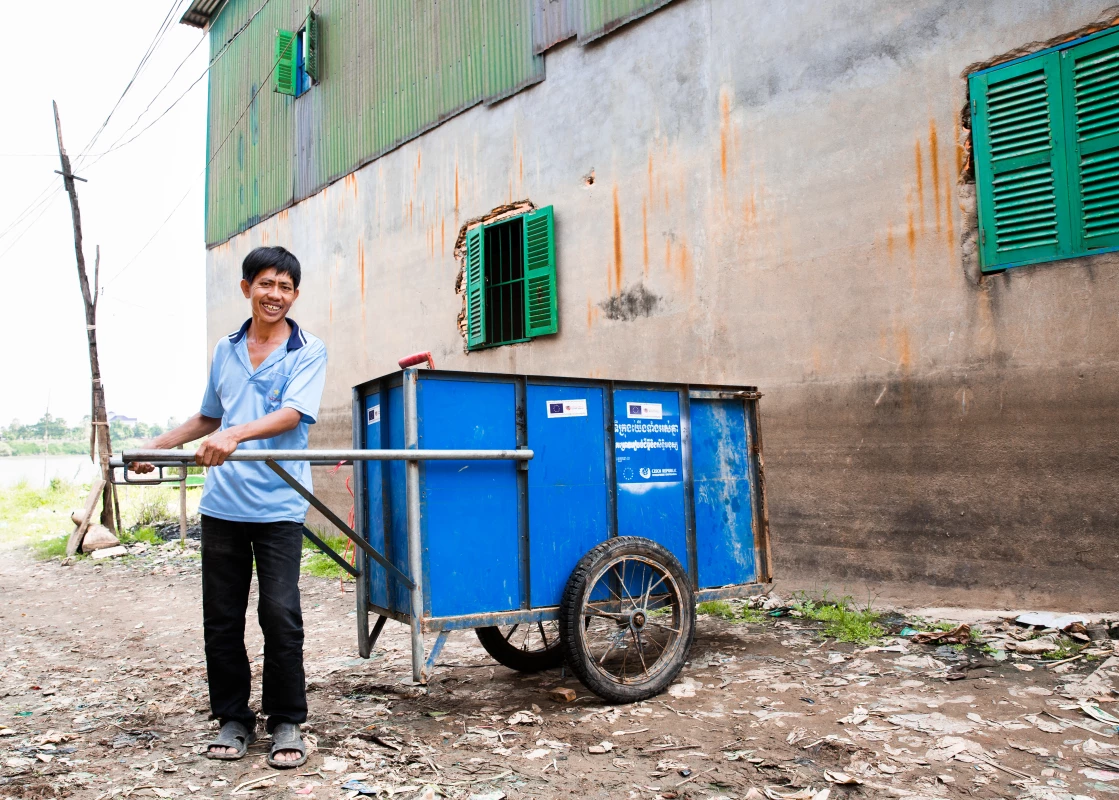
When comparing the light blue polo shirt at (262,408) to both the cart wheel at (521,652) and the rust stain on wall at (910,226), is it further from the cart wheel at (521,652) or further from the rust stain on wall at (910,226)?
the rust stain on wall at (910,226)

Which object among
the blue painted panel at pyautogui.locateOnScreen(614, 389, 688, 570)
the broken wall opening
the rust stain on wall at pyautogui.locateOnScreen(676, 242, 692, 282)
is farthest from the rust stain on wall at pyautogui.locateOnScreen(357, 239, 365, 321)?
the broken wall opening

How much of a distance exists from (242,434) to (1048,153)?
4.54 m

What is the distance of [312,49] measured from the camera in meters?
10.6

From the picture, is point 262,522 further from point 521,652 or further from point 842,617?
point 842,617

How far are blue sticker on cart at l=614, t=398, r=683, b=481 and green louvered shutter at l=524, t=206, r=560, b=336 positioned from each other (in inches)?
127

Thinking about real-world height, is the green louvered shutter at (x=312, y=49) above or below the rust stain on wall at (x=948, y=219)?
above

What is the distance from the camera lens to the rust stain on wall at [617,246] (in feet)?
21.9

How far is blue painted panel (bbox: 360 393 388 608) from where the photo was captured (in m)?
3.64

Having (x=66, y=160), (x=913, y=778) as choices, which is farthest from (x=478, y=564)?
(x=66, y=160)

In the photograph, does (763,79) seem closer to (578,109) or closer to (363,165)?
(578,109)

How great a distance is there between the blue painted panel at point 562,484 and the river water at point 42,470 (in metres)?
19.8

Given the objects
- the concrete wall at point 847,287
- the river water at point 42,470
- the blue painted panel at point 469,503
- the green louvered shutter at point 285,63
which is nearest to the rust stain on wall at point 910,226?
the concrete wall at point 847,287

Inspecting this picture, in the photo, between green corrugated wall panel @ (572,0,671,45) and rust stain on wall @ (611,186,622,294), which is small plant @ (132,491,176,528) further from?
green corrugated wall panel @ (572,0,671,45)

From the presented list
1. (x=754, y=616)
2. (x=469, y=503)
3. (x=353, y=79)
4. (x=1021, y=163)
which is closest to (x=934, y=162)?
(x=1021, y=163)
